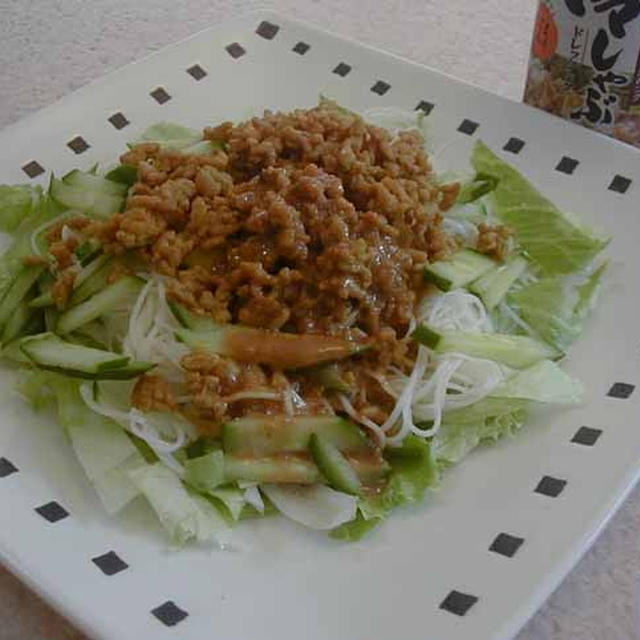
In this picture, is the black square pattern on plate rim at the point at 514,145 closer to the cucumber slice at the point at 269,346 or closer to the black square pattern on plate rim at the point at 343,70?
the black square pattern on plate rim at the point at 343,70

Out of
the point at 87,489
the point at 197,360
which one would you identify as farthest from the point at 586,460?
the point at 87,489

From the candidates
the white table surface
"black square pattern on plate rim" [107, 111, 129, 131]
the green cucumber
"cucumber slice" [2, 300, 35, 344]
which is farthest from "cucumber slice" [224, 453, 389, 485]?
the white table surface

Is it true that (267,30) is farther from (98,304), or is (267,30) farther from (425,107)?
(98,304)

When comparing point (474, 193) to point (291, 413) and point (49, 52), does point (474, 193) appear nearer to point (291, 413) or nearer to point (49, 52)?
point (291, 413)

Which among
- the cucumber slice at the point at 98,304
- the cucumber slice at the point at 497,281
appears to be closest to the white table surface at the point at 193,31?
the cucumber slice at the point at 497,281

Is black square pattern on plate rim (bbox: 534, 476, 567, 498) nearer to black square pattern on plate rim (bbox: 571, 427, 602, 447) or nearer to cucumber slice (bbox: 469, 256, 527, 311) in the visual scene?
black square pattern on plate rim (bbox: 571, 427, 602, 447)

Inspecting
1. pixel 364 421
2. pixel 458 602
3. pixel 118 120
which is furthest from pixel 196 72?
pixel 458 602
